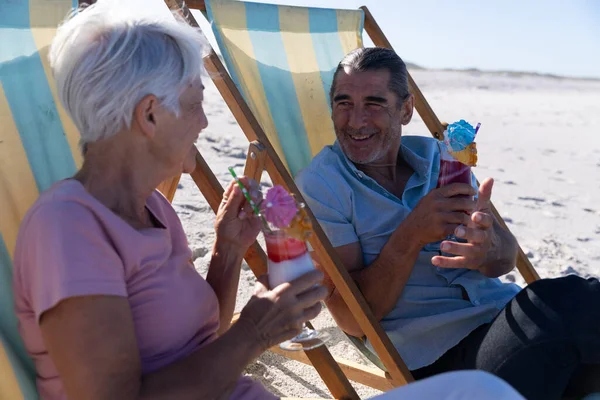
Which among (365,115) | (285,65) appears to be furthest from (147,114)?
(285,65)

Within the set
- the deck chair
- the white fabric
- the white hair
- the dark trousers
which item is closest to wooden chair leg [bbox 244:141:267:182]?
the deck chair

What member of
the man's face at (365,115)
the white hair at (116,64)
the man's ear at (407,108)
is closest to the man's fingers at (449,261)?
the man's face at (365,115)

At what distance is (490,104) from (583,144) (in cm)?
606

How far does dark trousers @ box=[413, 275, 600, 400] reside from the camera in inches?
84.0

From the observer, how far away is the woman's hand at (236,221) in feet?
6.72

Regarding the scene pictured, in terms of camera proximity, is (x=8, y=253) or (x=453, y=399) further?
(x=8, y=253)

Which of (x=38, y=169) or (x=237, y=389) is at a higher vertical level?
(x=38, y=169)

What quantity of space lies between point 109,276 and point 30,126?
0.96 metres

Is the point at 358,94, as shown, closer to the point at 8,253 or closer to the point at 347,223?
the point at 347,223

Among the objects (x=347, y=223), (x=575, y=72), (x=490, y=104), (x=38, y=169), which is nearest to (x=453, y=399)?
(x=347, y=223)

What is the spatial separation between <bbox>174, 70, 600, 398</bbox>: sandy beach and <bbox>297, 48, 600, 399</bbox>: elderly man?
2.85 feet

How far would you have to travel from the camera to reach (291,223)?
1.82m

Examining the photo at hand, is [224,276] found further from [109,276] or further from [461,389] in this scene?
[461,389]

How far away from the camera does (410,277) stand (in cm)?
262
